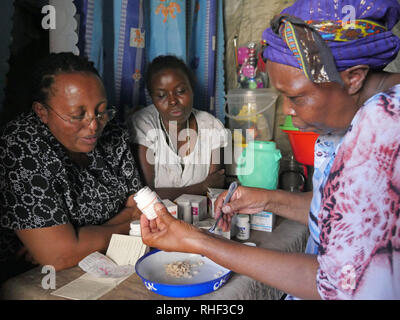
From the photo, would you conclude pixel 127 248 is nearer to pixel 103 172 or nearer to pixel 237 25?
pixel 103 172

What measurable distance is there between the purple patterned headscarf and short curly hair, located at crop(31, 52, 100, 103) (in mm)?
931

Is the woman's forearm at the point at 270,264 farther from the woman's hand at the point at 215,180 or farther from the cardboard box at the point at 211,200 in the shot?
the woman's hand at the point at 215,180

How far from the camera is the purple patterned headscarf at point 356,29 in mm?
777

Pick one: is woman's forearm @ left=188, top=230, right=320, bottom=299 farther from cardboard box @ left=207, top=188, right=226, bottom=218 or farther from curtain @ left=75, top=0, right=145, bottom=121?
curtain @ left=75, top=0, right=145, bottom=121

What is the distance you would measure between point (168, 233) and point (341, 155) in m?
0.51

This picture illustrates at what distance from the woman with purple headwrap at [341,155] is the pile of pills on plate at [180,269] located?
22cm

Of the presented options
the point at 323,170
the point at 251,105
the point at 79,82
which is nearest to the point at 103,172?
the point at 79,82

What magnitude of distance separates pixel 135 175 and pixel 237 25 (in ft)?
6.03

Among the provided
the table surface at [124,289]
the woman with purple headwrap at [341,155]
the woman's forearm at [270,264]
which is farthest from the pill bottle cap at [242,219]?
the woman's forearm at [270,264]

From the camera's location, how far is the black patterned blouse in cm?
118

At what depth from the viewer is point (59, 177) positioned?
4.22 feet

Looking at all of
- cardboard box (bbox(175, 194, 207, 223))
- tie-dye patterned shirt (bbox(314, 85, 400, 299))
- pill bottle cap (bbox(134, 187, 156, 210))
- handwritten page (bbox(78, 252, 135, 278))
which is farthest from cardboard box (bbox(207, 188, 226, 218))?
tie-dye patterned shirt (bbox(314, 85, 400, 299))

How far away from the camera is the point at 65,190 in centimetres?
132

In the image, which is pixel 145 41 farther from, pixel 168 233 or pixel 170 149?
pixel 168 233
